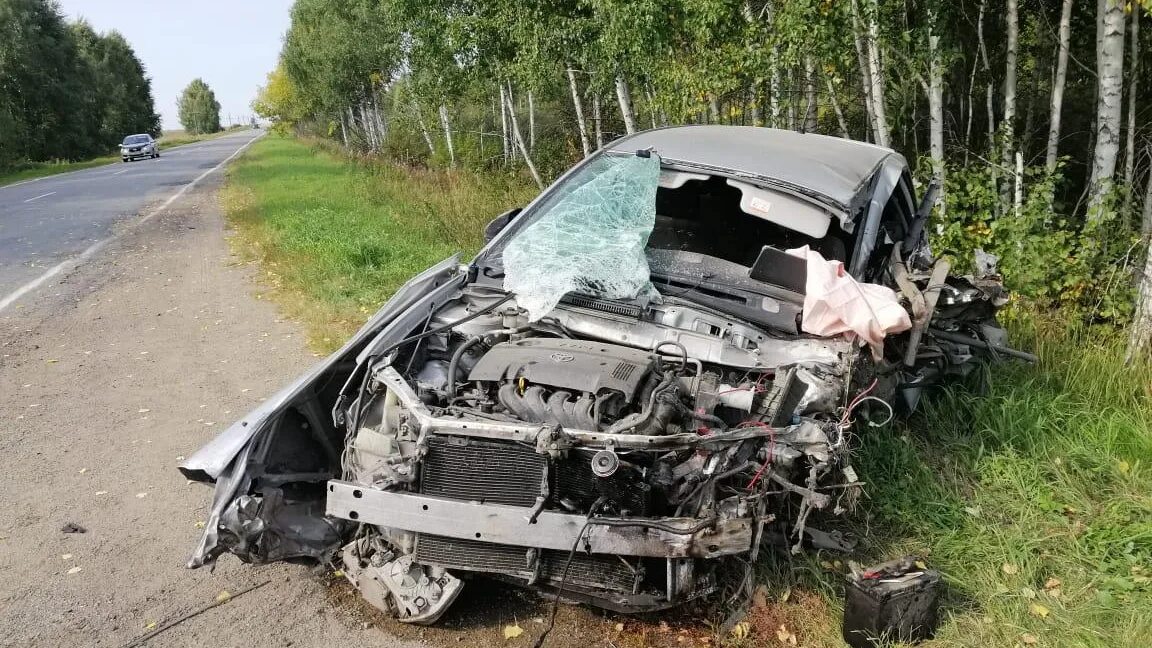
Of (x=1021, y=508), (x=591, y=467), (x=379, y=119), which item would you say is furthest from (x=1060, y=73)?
(x=379, y=119)

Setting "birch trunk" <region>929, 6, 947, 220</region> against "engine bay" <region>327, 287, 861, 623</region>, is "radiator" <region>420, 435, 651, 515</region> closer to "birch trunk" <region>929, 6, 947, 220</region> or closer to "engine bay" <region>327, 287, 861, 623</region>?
"engine bay" <region>327, 287, 861, 623</region>

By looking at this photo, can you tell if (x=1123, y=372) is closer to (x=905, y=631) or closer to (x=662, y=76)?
(x=905, y=631)

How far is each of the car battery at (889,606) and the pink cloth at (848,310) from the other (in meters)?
1.01

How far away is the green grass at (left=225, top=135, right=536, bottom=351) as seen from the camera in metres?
8.45

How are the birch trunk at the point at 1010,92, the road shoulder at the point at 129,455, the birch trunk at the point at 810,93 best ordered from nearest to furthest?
the road shoulder at the point at 129,455, the birch trunk at the point at 1010,92, the birch trunk at the point at 810,93

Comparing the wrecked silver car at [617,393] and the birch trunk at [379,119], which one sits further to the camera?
the birch trunk at [379,119]

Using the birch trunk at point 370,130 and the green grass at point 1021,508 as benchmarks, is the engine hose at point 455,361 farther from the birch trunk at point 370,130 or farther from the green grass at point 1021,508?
the birch trunk at point 370,130

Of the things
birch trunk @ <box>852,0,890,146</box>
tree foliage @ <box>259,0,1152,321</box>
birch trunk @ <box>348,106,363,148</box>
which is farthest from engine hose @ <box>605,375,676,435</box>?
birch trunk @ <box>348,106,363,148</box>

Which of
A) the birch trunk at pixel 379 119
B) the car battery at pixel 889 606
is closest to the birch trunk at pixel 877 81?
the car battery at pixel 889 606

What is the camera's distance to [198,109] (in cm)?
10406

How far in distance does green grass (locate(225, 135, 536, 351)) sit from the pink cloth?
4517 mm

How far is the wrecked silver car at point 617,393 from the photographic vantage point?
2.92m

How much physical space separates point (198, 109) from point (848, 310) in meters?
115

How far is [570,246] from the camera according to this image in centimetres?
402
